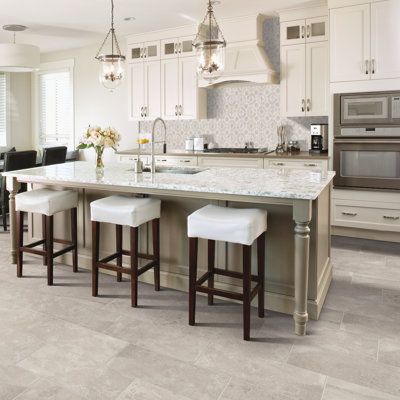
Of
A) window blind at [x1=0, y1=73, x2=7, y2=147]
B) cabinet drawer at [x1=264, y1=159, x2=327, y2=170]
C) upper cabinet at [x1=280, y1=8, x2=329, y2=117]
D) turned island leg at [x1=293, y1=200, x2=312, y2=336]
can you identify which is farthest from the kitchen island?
window blind at [x1=0, y1=73, x2=7, y2=147]

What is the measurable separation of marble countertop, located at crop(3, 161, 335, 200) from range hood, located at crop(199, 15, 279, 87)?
6.85 ft

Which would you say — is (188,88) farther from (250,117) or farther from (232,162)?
(232,162)

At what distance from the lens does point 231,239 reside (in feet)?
8.34

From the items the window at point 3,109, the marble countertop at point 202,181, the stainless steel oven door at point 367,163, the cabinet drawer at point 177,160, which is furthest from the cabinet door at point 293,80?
the window at point 3,109

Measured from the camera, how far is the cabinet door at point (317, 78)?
4922mm

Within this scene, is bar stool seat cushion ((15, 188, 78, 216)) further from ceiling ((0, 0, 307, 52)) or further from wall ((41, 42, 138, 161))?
wall ((41, 42, 138, 161))

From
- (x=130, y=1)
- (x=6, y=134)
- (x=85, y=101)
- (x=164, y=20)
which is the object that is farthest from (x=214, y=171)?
(x=6, y=134)

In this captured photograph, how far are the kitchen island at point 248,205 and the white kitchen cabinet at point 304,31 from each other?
7.64 feet

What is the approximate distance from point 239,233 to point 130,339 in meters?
0.91

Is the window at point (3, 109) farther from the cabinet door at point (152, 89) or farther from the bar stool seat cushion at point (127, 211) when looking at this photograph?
the bar stool seat cushion at point (127, 211)

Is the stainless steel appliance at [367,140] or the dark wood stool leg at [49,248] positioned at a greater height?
the stainless steel appliance at [367,140]

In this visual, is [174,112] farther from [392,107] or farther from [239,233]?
[239,233]

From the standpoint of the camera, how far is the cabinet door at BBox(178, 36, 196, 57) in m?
5.74

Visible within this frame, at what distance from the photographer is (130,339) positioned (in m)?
2.54
